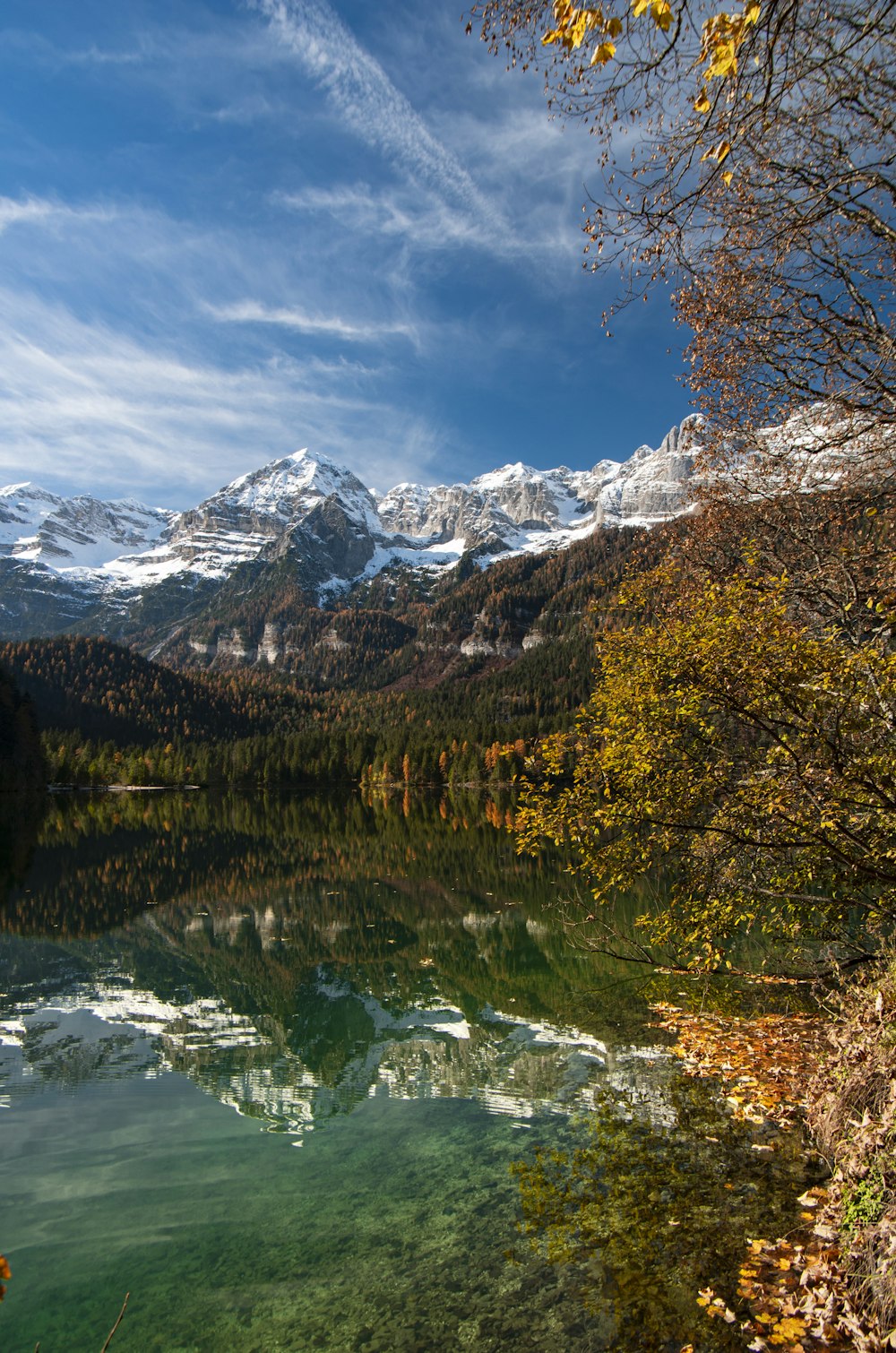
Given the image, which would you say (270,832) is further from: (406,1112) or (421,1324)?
(421,1324)

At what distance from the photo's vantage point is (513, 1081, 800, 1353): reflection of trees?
7195 mm

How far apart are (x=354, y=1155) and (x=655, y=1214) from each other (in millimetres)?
4836

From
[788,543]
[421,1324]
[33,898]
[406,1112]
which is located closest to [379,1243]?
[421,1324]

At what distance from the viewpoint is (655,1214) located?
8.66m

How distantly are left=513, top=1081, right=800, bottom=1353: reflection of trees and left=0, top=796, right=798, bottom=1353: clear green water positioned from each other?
0.03m

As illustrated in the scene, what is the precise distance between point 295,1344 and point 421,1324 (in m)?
1.31

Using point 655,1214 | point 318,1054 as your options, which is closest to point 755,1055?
point 655,1214

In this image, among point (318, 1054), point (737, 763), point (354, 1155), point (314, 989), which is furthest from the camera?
point (314, 989)

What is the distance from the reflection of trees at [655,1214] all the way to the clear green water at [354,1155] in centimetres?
3

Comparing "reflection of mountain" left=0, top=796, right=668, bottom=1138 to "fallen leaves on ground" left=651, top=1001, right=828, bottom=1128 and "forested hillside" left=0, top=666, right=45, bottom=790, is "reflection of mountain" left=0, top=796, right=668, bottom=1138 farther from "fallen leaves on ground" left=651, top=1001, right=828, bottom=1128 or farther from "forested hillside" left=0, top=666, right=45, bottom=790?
"forested hillside" left=0, top=666, right=45, bottom=790

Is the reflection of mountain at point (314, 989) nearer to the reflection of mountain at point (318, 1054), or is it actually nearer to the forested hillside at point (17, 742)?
the reflection of mountain at point (318, 1054)

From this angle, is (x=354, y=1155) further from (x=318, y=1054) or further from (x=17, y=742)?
(x=17, y=742)

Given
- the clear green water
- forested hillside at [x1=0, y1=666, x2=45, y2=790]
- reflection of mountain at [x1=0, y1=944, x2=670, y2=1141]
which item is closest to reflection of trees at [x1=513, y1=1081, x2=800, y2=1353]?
the clear green water

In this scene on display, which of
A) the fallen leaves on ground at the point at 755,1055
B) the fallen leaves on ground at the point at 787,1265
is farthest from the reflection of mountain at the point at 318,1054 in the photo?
the fallen leaves on ground at the point at 787,1265
